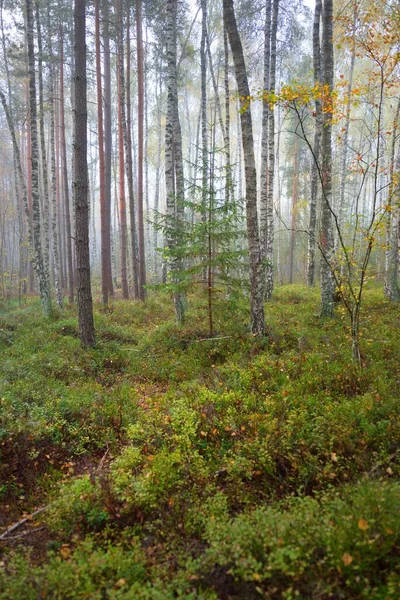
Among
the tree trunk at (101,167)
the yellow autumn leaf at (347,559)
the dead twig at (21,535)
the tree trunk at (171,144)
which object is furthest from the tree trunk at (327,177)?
the tree trunk at (101,167)

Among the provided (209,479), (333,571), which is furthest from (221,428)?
(333,571)

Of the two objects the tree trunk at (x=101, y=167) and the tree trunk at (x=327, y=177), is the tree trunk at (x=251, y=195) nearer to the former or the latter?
the tree trunk at (x=327, y=177)

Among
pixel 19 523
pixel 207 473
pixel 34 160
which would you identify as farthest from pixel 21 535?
pixel 34 160

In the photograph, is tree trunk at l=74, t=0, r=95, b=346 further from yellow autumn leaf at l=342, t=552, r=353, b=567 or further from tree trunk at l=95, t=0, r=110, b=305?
yellow autumn leaf at l=342, t=552, r=353, b=567

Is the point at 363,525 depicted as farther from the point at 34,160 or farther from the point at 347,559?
the point at 34,160

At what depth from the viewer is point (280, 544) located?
9.02 ft

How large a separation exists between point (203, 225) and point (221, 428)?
4.91 metres

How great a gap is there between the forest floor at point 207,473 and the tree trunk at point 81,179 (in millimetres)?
1194

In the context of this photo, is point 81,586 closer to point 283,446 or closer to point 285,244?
point 283,446

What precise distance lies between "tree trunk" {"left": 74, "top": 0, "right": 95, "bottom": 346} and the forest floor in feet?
3.92

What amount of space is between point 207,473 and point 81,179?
7295 mm

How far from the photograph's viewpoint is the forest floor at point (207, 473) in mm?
2674

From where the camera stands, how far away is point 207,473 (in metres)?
4.02

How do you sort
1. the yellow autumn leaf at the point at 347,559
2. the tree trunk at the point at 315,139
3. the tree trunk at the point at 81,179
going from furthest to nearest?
the tree trunk at the point at 315,139 → the tree trunk at the point at 81,179 → the yellow autumn leaf at the point at 347,559
